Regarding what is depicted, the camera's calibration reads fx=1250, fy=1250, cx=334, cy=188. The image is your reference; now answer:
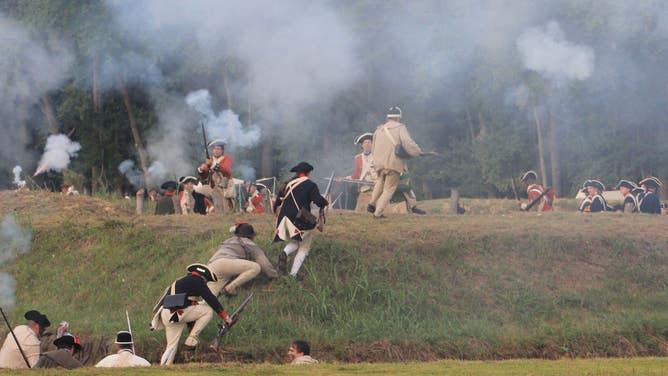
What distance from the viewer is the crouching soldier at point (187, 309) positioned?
17.7 m

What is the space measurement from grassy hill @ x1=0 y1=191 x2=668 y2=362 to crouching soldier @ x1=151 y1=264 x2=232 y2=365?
0.42m

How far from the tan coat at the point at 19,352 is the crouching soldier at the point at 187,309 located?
Answer: 5.59 ft

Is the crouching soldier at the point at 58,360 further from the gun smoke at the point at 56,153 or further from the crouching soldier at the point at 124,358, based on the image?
the gun smoke at the point at 56,153

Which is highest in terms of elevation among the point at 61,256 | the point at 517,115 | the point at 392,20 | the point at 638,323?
the point at 392,20

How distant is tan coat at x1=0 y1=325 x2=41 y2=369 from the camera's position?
1734 cm

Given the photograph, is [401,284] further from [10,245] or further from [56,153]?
[56,153]

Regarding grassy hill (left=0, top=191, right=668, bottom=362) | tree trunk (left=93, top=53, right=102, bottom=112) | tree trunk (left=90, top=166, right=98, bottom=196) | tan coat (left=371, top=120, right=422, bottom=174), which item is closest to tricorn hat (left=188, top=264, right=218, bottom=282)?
grassy hill (left=0, top=191, right=668, bottom=362)

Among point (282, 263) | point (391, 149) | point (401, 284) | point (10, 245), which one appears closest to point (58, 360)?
point (282, 263)

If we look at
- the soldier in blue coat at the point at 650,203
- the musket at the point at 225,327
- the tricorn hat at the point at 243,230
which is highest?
the tricorn hat at the point at 243,230

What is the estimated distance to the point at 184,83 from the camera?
41406mm

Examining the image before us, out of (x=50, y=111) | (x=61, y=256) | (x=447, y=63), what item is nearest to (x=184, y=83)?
(x=50, y=111)

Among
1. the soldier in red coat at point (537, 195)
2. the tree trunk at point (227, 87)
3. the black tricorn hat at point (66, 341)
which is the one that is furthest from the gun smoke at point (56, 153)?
the black tricorn hat at point (66, 341)

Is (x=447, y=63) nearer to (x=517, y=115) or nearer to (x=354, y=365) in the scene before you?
(x=517, y=115)

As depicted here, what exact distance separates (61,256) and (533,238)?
8752 mm
